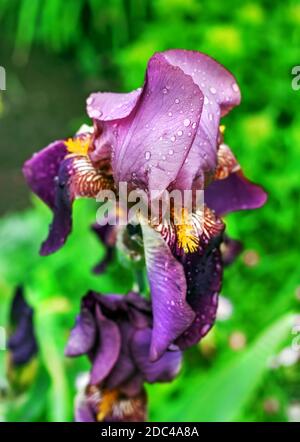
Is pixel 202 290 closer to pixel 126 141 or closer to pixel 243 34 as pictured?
pixel 126 141

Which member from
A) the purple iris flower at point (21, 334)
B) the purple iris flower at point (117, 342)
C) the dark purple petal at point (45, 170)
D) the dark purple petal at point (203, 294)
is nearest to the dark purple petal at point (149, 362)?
the purple iris flower at point (117, 342)

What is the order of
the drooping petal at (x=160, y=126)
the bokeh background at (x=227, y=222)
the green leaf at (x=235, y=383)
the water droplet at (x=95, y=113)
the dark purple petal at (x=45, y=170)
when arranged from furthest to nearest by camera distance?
the bokeh background at (x=227, y=222) < the green leaf at (x=235, y=383) < the dark purple petal at (x=45, y=170) < the water droplet at (x=95, y=113) < the drooping petal at (x=160, y=126)

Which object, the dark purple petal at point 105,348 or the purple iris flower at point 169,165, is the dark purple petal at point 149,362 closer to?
the dark purple petal at point 105,348

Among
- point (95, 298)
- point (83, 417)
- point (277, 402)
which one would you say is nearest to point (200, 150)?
point (95, 298)

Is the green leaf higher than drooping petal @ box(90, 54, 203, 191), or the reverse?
drooping petal @ box(90, 54, 203, 191)

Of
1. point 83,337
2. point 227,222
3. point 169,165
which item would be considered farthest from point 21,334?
point 227,222

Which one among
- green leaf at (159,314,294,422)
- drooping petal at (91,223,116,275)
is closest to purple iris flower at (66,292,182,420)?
drooping petal at (91,223,116,275)

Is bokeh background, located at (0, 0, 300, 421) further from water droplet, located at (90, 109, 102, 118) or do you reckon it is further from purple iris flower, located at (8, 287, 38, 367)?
water droplet, located at (90, 109, 102, 118)
